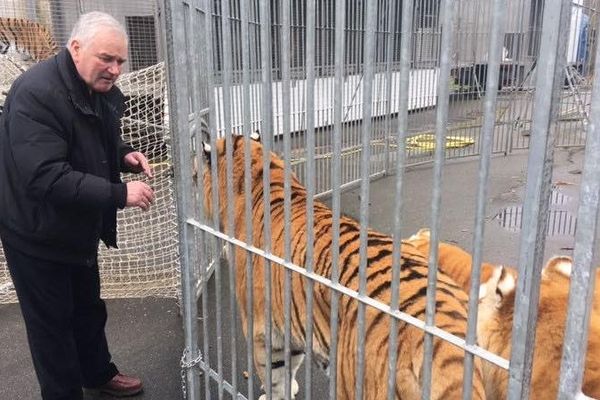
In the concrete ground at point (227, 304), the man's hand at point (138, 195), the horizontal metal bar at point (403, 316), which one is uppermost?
the man's hand at point (138, 195)

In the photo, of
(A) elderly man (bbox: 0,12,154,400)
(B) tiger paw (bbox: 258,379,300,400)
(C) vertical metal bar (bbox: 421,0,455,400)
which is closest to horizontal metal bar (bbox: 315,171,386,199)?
(B) tiger paw (bbox: 258,379,300,400)

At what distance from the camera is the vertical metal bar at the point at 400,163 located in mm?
1640

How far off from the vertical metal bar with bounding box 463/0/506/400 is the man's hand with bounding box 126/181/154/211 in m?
1.75

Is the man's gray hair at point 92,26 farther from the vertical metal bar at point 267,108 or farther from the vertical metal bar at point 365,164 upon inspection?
the vertical metal bar at point 365,164

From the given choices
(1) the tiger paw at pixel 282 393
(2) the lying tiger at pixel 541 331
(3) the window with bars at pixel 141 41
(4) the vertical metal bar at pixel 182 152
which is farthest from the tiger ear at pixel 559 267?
(3) the window with bars at pixel 141 41

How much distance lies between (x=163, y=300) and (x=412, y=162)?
449cm

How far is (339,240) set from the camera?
2.35 metres

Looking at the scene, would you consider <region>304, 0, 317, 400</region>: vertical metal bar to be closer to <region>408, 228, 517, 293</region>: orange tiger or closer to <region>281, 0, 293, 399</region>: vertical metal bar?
<region>281, 0, 293, 399</region>: vertical metal bar

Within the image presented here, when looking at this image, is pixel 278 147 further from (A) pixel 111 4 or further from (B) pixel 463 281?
(A) pixel 111 4

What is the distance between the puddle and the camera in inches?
242

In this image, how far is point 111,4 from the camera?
8289mm

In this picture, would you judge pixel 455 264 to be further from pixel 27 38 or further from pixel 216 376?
pixel 27 38

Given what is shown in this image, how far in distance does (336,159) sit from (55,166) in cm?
141

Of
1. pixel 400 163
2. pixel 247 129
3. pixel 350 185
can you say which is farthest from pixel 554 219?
pixel 400 163
